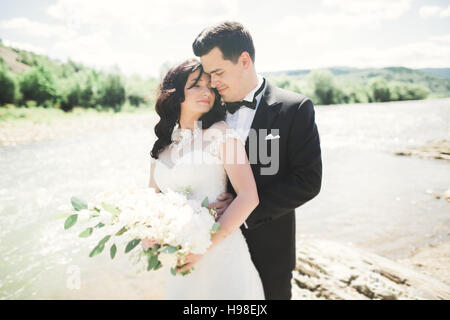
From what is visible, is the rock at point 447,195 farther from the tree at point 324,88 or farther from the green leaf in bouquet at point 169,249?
the tree at point 324,88

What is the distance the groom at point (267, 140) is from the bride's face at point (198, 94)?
Answer: 0.07 meters

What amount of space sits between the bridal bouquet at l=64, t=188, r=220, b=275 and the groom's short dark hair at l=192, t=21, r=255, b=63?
1221mm

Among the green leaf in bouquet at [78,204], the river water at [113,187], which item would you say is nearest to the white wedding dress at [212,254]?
the green leaf in bouquet at [78,204]

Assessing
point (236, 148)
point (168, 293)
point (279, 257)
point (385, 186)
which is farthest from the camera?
point (385, 186)

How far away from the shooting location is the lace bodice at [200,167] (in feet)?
7.04

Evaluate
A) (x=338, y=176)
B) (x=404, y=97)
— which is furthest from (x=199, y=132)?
(x=404, y=97)

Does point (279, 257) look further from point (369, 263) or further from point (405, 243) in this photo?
point (405, 243)

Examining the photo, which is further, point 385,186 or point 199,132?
point 385,186

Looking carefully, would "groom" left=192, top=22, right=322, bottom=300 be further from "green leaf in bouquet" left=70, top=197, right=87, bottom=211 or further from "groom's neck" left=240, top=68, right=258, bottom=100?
"green leaf in bouquet" left=70, top=197, right=87, bottom=211

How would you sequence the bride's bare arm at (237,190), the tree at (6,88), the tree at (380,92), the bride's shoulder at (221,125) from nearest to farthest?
the bride's bare arm at (237,190) < the bride's shoulder at (221,125) < the tree at (6,88) < the tree at (380,92)

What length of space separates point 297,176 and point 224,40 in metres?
1.19

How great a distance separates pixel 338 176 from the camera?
34.4ft

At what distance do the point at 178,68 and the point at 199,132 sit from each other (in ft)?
1.77

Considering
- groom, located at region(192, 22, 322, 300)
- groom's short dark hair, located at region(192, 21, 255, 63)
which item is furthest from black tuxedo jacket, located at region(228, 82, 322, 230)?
groom's short dark hair, located at region(192, 21, 255, 63)
